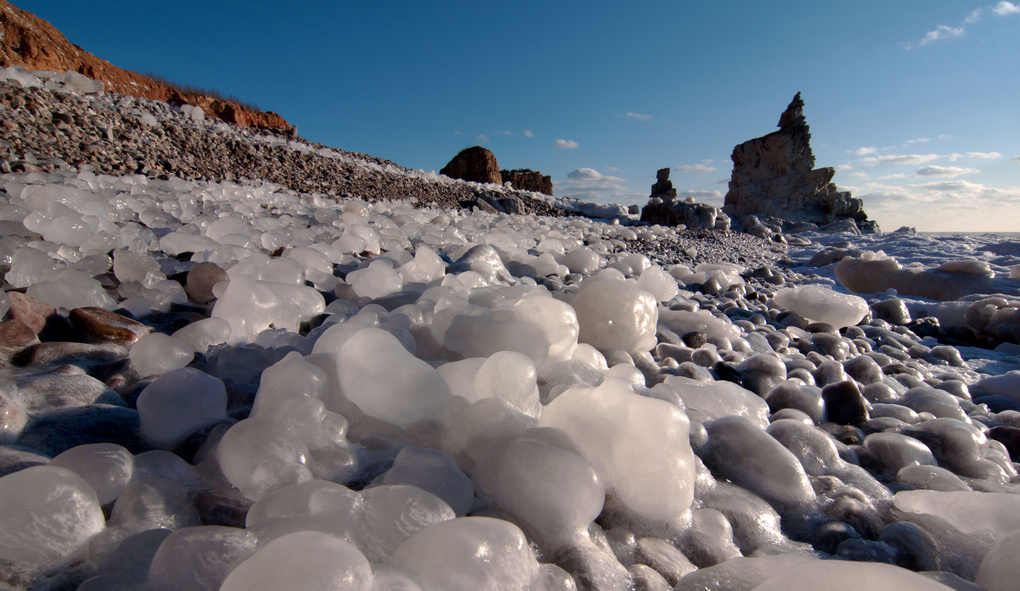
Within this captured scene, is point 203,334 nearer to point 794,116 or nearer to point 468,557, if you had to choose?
point 468,557

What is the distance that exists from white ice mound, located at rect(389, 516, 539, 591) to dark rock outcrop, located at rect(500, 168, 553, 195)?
18.4m

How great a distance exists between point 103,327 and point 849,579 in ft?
4.27

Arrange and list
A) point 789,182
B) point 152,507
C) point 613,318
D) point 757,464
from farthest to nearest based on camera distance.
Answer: point 789,182
point 613,318
point 757,464
point 152,507

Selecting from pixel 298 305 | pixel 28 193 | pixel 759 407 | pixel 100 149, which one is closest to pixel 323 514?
pixel 298 305

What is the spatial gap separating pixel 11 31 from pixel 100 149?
6.59 m

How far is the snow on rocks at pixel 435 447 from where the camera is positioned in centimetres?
51

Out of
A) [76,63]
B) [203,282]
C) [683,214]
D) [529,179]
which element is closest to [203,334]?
[203,282]

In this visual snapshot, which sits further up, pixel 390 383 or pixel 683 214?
pixel 683 214

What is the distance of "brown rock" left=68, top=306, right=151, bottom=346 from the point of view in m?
0.99

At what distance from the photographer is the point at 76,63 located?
9125 millimetres

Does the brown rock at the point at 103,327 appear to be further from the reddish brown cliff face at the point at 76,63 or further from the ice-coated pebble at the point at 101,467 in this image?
the reddish brown cliff face at the point at 76,63

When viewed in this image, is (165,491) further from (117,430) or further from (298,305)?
(298,305)

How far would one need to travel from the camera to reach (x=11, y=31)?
7074 mm

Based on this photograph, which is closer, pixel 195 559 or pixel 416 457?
pixel 195 559
